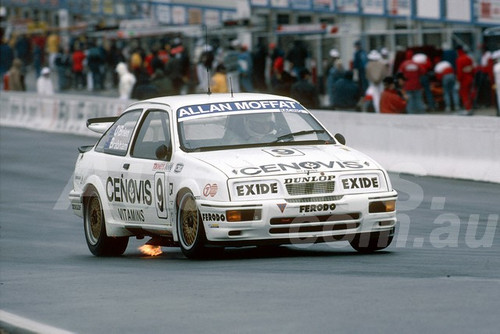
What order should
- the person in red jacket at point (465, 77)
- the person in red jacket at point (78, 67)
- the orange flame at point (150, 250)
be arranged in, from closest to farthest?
1. the orange flame at point (150, 250)
2. the person in red jacket at point (465, 77)
3. the person in red jacket at point (78, 67)

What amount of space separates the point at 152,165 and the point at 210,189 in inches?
45.1

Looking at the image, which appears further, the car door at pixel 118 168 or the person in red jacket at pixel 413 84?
the person in red jacket at pixel 413 84

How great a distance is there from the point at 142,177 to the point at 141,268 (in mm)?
1070

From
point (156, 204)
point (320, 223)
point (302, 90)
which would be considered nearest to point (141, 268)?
point (156, 204)

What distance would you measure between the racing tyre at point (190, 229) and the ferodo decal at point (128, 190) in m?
0.61

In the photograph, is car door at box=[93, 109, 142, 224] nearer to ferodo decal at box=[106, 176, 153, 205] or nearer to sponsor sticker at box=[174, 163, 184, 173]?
ferodo decal at box=[106, 176, 153, 205]

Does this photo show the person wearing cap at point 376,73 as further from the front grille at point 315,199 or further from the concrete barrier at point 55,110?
the front grille at point 315,199

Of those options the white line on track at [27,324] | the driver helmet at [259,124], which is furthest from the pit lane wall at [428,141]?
the white line on track at [27,324]

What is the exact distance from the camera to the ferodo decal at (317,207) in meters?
10.9

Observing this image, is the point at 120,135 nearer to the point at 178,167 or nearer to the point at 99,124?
the point at 99,124

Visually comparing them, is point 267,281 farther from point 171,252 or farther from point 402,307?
point 171,252

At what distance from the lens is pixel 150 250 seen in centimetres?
1345

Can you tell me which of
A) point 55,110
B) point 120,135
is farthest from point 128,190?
point 55,110

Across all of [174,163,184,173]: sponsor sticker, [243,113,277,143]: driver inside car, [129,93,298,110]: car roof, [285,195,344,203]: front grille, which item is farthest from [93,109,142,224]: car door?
[285,195,344,203]: front grille
